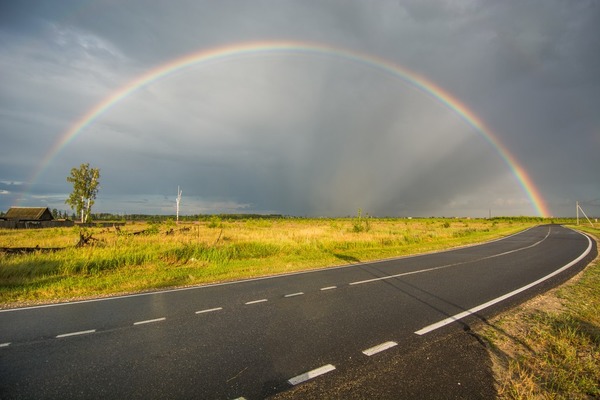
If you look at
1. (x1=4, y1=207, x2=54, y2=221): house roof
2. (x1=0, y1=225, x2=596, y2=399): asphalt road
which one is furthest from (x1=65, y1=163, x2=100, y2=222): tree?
(x1=0, y1=225, x2=596, y2=399): asphalt road

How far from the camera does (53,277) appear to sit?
1160cm

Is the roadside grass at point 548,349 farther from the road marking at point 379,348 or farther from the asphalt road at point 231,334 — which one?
the road marking at point 379,348

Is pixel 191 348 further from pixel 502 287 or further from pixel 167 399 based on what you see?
pixel 502 287

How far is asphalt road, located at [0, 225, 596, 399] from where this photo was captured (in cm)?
415

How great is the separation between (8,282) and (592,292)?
18.1m

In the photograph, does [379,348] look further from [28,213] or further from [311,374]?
[28,213]

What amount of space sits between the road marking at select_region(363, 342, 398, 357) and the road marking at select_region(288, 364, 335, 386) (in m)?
0.76

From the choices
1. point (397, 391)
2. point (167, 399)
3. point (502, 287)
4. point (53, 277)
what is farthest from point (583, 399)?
point (53, 277)

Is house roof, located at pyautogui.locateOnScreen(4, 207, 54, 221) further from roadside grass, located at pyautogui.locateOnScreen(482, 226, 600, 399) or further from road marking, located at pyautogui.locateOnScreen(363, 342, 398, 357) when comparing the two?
roadside grass, located at pyautogui.locateOnScreen(482, 226, 600, 399)

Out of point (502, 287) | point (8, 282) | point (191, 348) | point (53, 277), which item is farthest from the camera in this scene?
point (53, 277)

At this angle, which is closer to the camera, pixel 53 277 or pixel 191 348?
pixel 191 348

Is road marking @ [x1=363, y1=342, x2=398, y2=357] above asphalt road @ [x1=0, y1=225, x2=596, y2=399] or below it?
above

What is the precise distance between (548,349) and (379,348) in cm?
268

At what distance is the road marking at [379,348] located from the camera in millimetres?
4938
